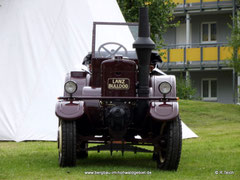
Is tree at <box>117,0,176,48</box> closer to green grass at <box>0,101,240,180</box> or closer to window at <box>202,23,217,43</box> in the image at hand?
green grass at <box>0,101,240,180</box>

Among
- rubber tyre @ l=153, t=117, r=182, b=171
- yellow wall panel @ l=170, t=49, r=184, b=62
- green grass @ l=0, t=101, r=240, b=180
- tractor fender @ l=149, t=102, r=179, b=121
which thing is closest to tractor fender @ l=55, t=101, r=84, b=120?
green grass @ l=0, t=101, r=240, b=180

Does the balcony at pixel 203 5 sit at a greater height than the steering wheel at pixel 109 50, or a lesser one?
greater

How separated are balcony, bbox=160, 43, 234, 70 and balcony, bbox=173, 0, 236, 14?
194 cm

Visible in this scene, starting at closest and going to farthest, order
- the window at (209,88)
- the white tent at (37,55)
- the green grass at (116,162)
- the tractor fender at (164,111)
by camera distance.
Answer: the green grass at (116,162) → the tractor fender at (164,111) → the white tent at (37,55) → the window at (209,88)

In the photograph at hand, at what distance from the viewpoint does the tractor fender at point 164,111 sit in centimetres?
989

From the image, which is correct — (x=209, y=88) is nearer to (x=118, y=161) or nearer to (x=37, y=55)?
(x=37, y=55)

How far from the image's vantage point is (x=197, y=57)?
37406 mm

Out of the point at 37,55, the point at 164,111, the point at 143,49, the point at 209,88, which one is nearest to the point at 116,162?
the point at 164,111

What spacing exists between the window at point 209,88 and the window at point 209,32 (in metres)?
2.25

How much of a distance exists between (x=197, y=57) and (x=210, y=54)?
741 millimetres

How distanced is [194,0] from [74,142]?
28748 mm

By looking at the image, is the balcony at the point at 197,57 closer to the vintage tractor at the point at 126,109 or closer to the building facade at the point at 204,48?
the building facade at the point at 204,48

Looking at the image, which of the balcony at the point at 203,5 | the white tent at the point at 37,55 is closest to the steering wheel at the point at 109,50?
the white tent at the point at 37,55

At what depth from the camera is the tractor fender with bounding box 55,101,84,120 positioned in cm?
1005
